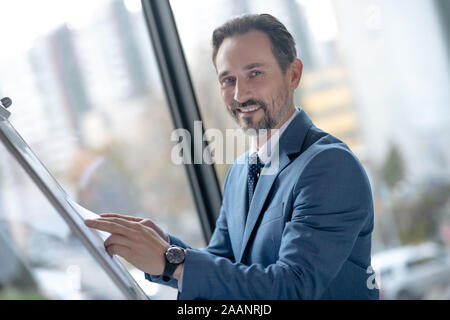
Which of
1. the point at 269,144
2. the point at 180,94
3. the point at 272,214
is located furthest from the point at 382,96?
the point at 272,214

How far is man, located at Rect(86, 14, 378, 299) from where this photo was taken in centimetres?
116

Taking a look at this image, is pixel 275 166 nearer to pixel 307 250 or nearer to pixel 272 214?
pixel 272 214

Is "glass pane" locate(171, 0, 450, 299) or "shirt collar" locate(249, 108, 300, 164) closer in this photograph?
"shirt collar" locate(249, 108, 300, 164)

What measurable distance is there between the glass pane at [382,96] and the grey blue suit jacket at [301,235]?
100cm

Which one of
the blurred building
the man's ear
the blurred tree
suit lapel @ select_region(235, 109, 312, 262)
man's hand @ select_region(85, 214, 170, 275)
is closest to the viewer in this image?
man's hand @ select_region(85, 214, 170, 275)

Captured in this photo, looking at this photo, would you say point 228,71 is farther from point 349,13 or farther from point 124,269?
point 349,13

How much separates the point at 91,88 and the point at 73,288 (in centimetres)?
139

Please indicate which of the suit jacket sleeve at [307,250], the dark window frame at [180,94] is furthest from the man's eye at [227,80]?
the dark window frame at [180,94]

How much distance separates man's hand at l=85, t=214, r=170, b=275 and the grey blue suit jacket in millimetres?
72

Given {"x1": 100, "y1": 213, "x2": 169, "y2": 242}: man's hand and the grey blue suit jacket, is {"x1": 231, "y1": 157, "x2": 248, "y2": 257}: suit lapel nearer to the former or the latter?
the grey blue suit jacket

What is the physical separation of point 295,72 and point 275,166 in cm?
31

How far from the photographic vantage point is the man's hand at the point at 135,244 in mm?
1135

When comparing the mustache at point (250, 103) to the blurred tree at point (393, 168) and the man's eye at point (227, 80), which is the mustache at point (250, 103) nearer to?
the man's eye at point (227, 80)

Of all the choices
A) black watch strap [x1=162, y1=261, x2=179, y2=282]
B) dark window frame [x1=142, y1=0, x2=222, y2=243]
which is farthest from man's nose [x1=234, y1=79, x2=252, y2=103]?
dark window frame [x1=142, y1=0, x2=222, y2=243]
